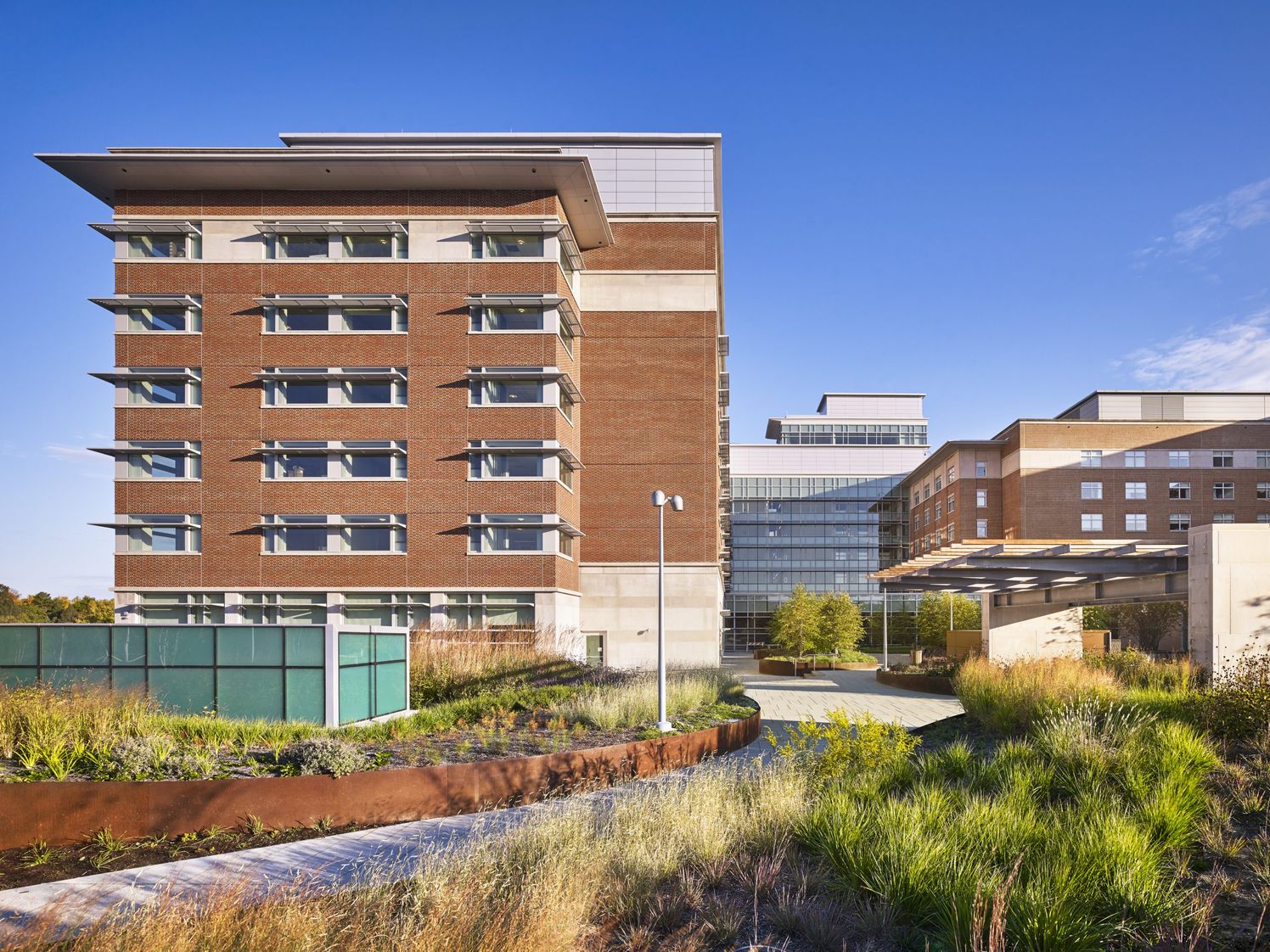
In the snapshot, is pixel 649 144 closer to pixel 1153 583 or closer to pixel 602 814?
pixel 1153 583

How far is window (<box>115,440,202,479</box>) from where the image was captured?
33.0 metres

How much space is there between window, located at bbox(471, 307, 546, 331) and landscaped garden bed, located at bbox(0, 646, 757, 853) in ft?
60.2

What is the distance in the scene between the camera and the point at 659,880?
25.0 feet

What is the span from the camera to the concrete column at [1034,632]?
3256cm

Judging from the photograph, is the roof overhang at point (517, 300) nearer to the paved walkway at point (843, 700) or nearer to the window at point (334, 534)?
the window at point (334, 534)

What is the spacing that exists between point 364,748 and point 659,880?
6859 mm

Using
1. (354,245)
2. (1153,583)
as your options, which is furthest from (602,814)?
(354,245)

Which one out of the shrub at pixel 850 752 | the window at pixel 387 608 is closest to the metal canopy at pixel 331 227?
the window at pixel 387 608

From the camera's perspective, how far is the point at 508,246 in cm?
3375

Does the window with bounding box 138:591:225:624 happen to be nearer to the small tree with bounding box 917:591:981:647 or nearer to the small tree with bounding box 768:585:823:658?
the small tree with bounding box 768:585:823:658

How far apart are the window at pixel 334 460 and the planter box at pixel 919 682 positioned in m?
20.3

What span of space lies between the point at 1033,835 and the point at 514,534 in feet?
85.0

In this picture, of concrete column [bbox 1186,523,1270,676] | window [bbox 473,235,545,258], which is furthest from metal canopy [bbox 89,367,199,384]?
concrete column [bbox 1186,523,1270,676]

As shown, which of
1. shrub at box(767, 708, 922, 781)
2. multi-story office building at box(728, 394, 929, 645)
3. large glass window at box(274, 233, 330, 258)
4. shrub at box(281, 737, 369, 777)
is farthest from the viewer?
multi-story office building at box(728, 394, 929, 645)
